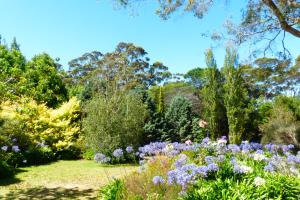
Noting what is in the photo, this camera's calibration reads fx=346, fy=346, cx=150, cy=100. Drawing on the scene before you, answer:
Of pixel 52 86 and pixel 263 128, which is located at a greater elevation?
pixel 52 86

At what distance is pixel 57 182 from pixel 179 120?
25.9 feet

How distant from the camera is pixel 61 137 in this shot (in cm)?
1508

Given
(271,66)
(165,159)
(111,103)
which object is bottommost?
(165,159)

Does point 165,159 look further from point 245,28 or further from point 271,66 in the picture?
point 271,66

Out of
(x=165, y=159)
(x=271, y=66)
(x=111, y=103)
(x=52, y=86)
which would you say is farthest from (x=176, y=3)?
(x=271, y=66)

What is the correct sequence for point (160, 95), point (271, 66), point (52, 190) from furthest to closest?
point (271, 66) → point (160, 95) → point (52, 190)

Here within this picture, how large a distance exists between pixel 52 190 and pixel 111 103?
5863mm

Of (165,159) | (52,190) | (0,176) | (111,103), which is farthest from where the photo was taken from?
(111,103)

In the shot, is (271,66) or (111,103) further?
(271,66)

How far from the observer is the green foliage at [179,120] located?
51.9ft

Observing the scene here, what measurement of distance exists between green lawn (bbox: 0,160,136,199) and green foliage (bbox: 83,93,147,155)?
112 cm

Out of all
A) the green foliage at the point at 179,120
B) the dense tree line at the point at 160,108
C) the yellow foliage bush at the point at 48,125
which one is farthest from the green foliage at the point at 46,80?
the green foliage at the point at 179,120

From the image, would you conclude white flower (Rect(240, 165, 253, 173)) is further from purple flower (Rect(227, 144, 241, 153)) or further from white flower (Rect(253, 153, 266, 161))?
purple flower (Rect(227, 144, 241, 153))

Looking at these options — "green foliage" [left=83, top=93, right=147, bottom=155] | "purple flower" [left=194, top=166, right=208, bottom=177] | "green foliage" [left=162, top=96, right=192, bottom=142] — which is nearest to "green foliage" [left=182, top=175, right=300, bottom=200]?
"purple flower" [left=194, top=166, right=208, bottom=177]
